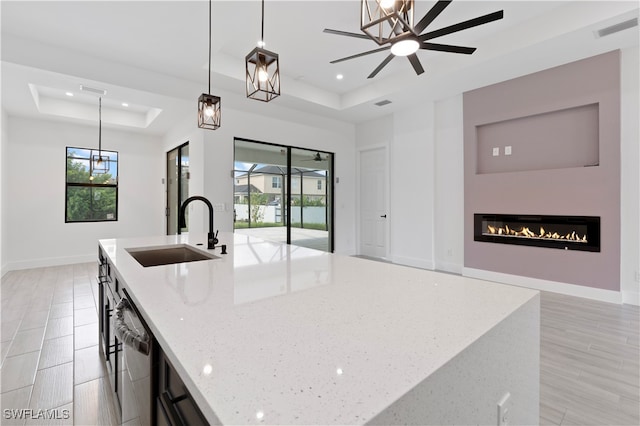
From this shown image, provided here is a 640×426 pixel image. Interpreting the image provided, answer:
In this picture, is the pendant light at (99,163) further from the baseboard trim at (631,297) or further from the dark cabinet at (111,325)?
the baseboard trim at (631,297)

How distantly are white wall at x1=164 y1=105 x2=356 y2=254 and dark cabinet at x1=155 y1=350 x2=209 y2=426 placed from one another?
4.29 metres

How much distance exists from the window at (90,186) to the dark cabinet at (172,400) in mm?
6742

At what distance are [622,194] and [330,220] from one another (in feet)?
14.9

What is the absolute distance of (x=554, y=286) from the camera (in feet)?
13.3

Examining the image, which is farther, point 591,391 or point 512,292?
point 591,391

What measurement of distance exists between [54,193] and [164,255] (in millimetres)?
5387

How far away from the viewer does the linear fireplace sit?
3.80m

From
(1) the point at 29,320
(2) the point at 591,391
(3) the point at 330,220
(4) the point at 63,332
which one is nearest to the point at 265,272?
(2) the point at 591,391

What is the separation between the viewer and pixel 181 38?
10.9 feet

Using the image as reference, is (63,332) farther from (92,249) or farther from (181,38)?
(92,249)

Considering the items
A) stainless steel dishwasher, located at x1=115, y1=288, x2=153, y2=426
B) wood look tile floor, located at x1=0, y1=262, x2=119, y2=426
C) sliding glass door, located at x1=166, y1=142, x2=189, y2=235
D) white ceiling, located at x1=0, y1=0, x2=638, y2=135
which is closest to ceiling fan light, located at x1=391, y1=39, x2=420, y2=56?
white ceiling, located at x1=0, y1=0, x2=638, y2=135

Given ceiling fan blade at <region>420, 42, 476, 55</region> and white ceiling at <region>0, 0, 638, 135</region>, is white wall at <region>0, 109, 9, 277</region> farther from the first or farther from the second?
Result: ceiling fan blade at <region>420, 42, 476, 55</region>

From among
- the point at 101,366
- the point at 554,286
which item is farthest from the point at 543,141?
the point at 101,366

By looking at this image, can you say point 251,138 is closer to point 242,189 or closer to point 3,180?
point 242,189
